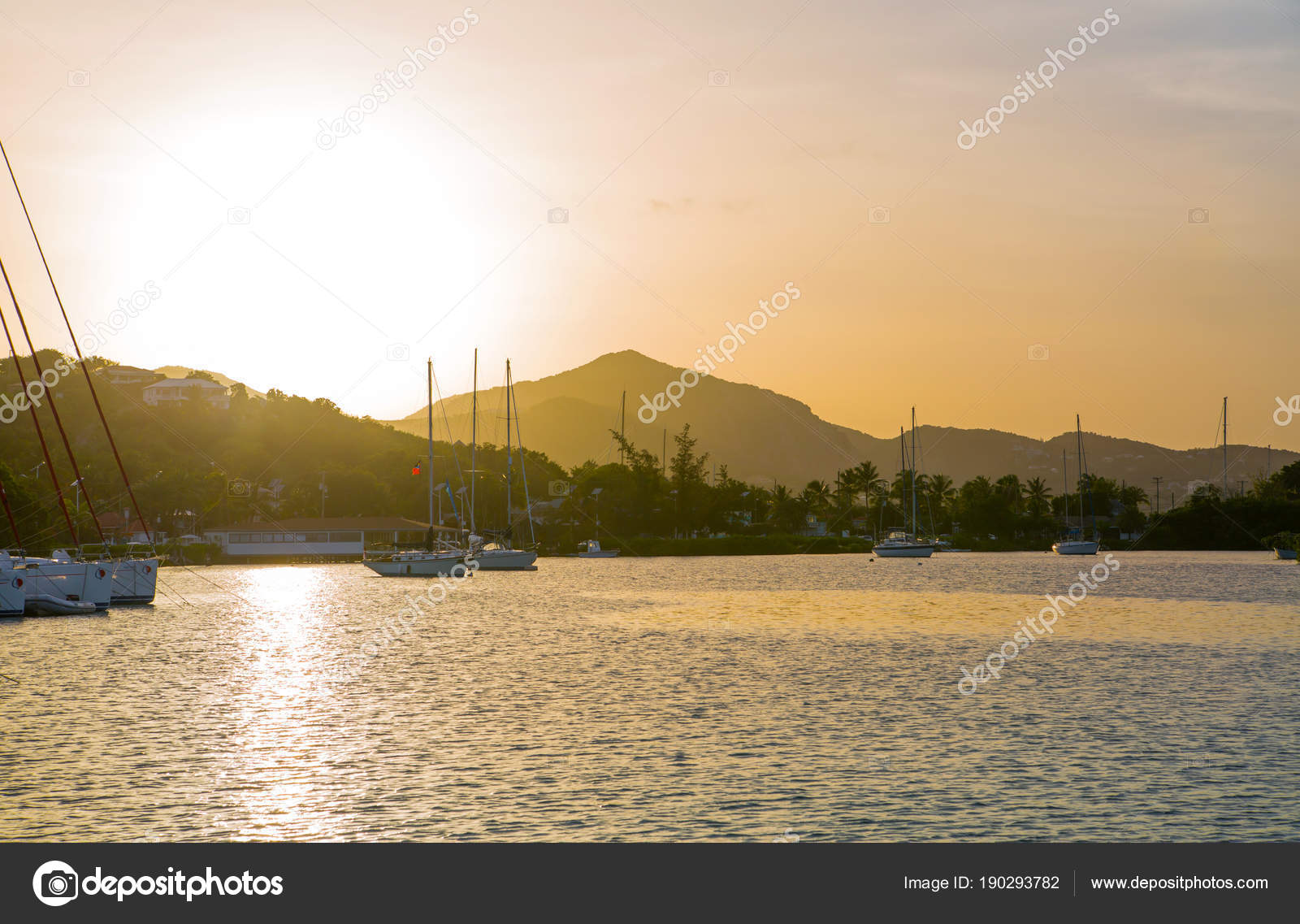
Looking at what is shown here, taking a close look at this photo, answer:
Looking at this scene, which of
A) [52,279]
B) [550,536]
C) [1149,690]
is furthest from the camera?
[550,536]

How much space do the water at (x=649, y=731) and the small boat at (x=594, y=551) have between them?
10813 cm

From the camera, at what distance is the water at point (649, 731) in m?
16.4

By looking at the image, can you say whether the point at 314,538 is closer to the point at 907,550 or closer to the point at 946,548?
the point at 907,550

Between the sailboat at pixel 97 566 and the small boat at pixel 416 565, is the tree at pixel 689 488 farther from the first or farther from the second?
the sailboat at pixel 97 566

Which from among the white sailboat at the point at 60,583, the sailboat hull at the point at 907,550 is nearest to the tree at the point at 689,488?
the sailboat hull at the point at 907,550

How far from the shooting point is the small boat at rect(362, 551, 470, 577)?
319ft

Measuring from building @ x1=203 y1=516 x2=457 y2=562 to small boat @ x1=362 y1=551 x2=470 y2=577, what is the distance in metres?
50.6

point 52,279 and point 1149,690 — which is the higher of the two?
point 52,279
